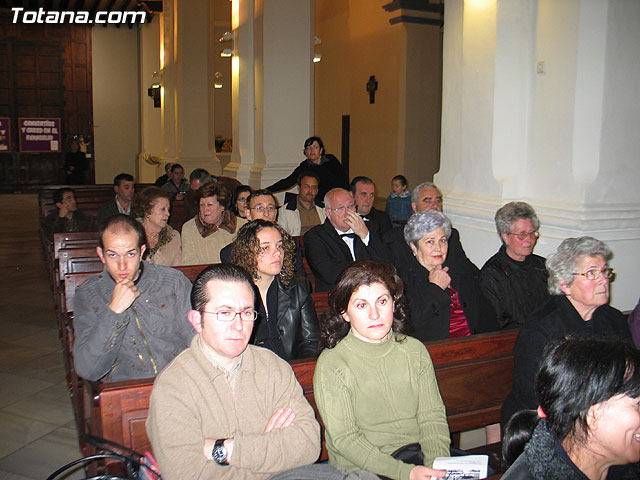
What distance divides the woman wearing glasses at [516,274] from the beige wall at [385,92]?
8.80m

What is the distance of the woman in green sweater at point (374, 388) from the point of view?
2357mm

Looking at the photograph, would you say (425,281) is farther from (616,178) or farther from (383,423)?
(616,178)

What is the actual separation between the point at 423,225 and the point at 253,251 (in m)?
1.05

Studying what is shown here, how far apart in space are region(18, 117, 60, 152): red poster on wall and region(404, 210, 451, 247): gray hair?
1893cm

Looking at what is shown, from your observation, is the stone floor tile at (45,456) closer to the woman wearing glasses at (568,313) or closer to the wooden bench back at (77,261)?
the wooden bench back at (77,261)

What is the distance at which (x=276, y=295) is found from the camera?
130 inches

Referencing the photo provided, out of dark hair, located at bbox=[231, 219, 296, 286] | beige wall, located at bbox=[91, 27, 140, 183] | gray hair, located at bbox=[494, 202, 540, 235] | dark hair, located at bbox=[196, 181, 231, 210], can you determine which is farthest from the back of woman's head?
beige wall, located at bbox=[91, 27, 140, 183]

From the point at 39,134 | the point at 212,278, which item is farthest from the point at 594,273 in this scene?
the point at 39,134

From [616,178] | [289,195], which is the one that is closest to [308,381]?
[616,178]

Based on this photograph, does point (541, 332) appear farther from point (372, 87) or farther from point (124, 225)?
point (372, 87)

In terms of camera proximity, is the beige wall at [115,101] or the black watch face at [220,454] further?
the beige wall at [115,101]

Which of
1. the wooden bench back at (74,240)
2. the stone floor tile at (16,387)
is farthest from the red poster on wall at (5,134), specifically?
the stone floor tile at (16,387)

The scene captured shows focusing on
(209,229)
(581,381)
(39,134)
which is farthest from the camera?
(39,134)

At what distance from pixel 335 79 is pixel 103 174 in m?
9.28
